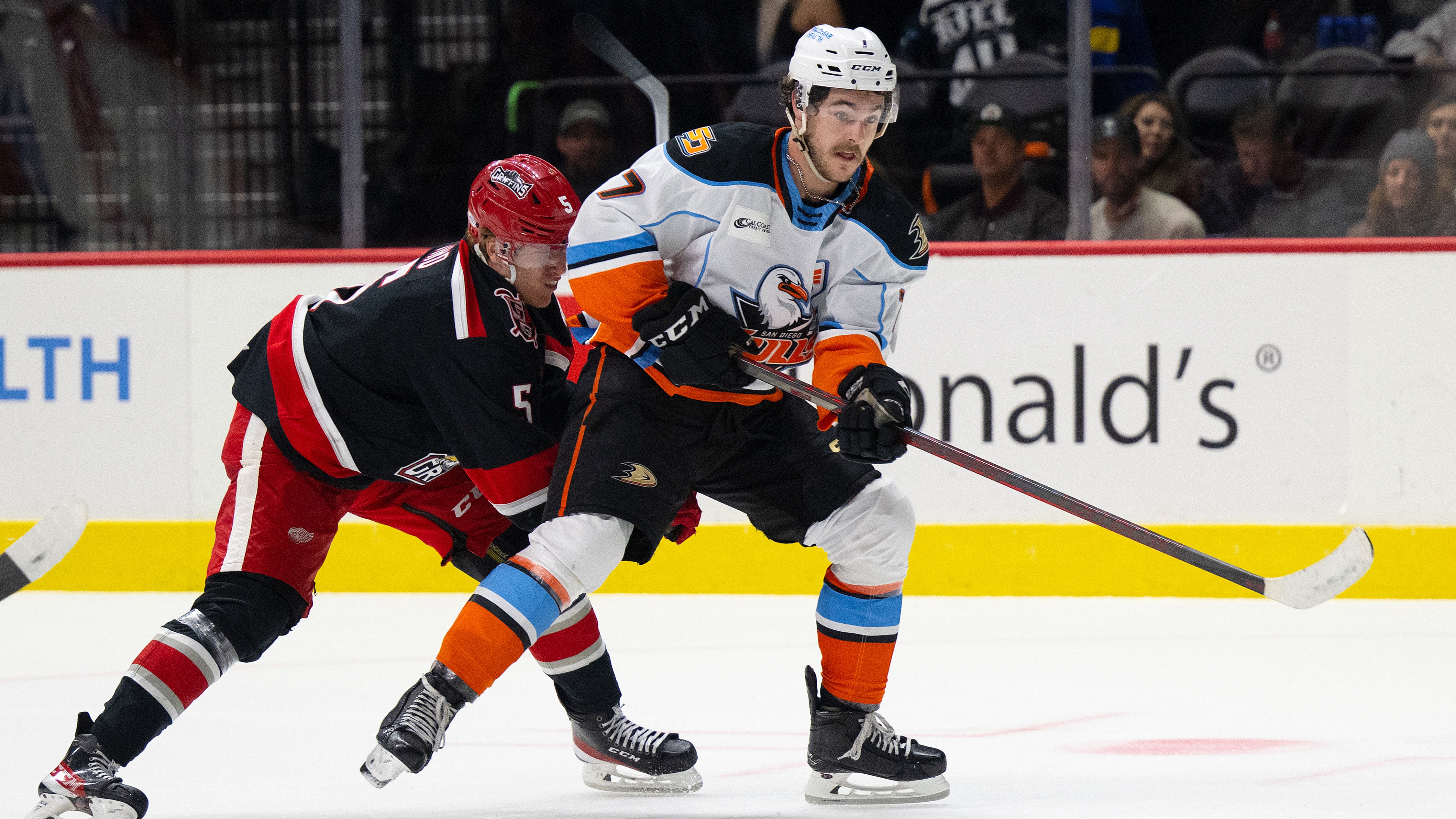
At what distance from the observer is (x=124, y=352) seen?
4.89 metres

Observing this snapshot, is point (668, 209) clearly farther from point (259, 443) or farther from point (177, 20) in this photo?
point (177, 20)

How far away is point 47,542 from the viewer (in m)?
2.44

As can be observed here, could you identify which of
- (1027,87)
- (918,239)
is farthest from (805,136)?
(1027,87)

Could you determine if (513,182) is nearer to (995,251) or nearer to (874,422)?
(874,422)

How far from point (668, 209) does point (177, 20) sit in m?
3.23

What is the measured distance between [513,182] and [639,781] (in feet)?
3.12

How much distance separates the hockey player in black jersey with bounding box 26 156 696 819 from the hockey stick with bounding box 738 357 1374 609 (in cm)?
31

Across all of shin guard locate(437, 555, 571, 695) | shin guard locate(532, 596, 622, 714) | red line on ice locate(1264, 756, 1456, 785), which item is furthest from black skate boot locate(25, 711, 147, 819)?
red line on ice locate(1264, 756, 1456, 785)

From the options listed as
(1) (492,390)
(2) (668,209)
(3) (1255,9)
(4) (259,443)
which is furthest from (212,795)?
(3) (1255,9)

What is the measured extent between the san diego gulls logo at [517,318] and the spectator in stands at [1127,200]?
258 cm

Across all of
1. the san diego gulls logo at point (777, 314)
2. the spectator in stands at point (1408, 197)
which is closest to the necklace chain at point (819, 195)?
the san diego gulls logo at point (777, 314)

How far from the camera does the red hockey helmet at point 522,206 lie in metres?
2.51

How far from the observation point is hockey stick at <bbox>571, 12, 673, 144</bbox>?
499 centimetres

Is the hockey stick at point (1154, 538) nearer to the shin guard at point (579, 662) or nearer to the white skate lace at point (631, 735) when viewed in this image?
the shin guard at point (579, 662)
